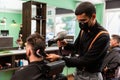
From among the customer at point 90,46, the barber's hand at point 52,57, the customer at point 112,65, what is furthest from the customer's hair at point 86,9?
the customer at point 112,65

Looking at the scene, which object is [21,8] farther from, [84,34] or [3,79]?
[84,34]

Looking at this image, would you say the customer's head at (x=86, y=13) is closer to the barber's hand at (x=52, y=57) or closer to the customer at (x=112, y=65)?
the barber's hand at (x=52, y=57)

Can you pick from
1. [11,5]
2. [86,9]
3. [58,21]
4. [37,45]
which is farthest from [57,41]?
[58,21]

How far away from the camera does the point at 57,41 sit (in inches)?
69.4

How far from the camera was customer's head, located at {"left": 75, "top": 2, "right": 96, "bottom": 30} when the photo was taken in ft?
4.62

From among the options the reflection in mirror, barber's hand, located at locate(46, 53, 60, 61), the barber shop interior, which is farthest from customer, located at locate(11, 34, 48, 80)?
the reflection in mirror

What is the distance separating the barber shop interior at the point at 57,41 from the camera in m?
1.49

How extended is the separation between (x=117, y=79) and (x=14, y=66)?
191 cm

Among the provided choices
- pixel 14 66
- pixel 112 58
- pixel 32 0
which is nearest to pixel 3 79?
pixel 14 66

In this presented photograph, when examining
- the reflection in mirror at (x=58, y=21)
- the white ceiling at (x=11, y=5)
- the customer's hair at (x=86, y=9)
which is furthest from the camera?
the reflection in mirror at (x=58, y=21)

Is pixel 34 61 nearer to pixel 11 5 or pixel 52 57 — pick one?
pixel 52 57

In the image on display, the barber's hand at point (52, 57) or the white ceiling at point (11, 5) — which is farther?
the white ceiling at point (11, 5)

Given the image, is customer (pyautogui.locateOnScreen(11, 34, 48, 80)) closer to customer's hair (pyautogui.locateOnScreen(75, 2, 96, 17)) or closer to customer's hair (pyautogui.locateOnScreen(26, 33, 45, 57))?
customer's hair (pyautogui.locateOnScreen(26, 33, 45, 57))

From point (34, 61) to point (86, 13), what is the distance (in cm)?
67
